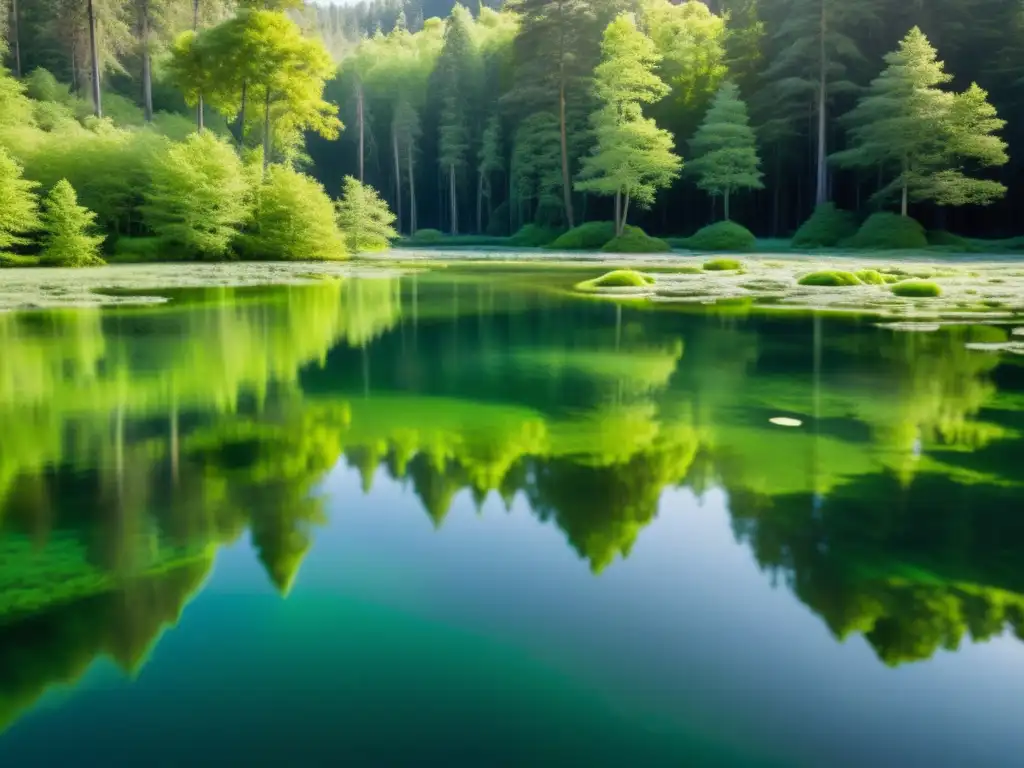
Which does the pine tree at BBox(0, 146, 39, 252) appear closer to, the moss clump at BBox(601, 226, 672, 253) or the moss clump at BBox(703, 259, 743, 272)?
the moss clump at BBox(703, 259, 743, 272)

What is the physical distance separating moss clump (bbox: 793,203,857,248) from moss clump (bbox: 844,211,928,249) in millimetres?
1519

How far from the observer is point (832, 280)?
657 inches

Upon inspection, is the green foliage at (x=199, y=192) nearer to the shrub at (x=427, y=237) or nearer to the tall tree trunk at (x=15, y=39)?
the tall tree trunk at (x=15, y=39)

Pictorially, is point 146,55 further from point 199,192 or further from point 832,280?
point 832,280

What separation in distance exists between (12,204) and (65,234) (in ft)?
4.15

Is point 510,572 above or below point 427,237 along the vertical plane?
below

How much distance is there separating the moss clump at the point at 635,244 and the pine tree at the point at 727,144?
12.8 ft

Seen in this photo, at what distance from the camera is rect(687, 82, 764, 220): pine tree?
35031mm

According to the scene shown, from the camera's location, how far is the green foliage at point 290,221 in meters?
25.0

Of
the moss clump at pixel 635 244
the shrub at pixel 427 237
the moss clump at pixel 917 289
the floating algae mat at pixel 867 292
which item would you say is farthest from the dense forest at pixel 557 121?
the moss clump at pixel 917 289

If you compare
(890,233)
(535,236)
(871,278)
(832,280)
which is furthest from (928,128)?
(535,236)

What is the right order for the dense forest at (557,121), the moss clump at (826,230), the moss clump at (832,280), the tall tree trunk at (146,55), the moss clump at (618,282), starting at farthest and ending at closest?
1. the tall tree trunk at (146,55)
2. the moss clump at (826,230)
3. the dense forest at (557,121)
4. the moss clump at (832,280)
5. the moss clump at (618,282)

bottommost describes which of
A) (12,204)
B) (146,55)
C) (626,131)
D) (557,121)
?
(12,204)

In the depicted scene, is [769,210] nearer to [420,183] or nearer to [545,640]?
[420,183]
